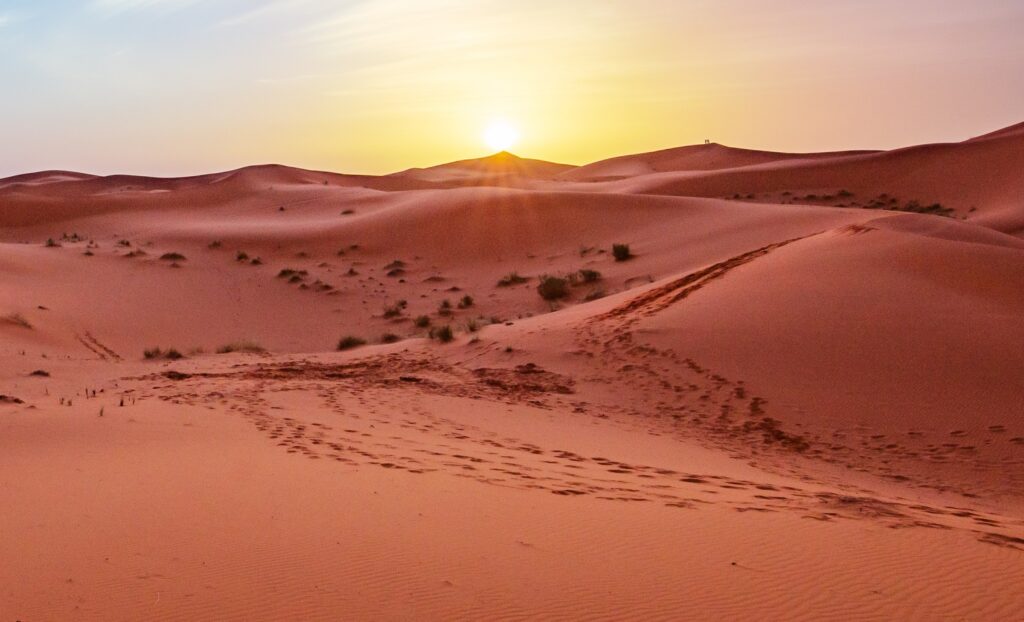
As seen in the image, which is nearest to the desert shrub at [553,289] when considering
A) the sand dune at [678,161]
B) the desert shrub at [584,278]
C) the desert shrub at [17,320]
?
the desert shrub at [584,278]

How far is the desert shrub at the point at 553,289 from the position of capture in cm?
2430

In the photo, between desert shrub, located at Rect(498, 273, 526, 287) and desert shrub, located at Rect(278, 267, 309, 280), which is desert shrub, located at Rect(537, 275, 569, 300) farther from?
desert shrub, located at Rect(278, 267, 309, 280)

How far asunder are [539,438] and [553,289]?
14.4 m

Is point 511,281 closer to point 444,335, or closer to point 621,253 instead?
point 621,253

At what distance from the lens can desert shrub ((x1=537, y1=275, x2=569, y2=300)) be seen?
79.7 feet

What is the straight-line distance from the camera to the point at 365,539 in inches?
221

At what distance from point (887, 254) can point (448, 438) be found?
10.3m

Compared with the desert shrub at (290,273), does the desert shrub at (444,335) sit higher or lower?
lower

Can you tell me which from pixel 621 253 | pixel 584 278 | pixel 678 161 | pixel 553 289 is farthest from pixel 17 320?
pixel 678 161

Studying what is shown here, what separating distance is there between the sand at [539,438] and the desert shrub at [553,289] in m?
0.23

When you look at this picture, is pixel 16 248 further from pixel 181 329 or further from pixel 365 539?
pixel 365 539

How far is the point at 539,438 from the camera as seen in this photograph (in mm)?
10148

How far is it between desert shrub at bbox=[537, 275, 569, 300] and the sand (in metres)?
0.23

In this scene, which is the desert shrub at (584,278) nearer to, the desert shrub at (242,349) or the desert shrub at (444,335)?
the desert shrub at (444,335)
